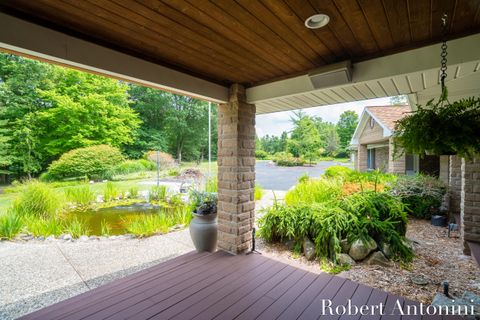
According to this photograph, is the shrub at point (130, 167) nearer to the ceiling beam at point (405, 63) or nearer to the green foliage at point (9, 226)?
the green foliage at point (9, 226)

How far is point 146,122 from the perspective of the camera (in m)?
17.2

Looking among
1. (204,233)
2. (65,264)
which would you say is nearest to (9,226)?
(65,264)

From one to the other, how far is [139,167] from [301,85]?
12.3 m

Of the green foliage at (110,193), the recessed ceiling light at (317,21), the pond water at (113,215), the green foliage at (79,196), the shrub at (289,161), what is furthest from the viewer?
the shrub at (289,161)

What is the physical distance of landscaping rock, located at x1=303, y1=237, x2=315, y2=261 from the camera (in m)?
3.30

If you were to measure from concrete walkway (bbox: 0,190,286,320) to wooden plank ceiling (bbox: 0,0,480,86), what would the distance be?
2680mm

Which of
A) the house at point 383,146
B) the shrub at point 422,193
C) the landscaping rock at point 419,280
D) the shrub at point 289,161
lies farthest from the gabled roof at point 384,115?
the shrub at point 289,161

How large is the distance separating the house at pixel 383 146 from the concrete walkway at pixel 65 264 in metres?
6.33

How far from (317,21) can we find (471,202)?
383cm

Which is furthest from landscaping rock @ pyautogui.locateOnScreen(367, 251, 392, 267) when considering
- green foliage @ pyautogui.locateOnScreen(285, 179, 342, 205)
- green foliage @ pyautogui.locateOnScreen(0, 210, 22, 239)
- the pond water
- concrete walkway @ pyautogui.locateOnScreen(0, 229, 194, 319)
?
green foliage @ pyautogui.locateOnScreen(0, 210, 22, 239)

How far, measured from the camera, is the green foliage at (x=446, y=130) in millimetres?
1316

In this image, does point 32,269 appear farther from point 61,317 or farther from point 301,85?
point 301,85

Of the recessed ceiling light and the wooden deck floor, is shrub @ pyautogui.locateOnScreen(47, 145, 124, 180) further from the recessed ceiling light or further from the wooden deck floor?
the recessed ceiling light

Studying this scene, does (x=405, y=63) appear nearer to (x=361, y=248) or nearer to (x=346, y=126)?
(x=361, y=248)
